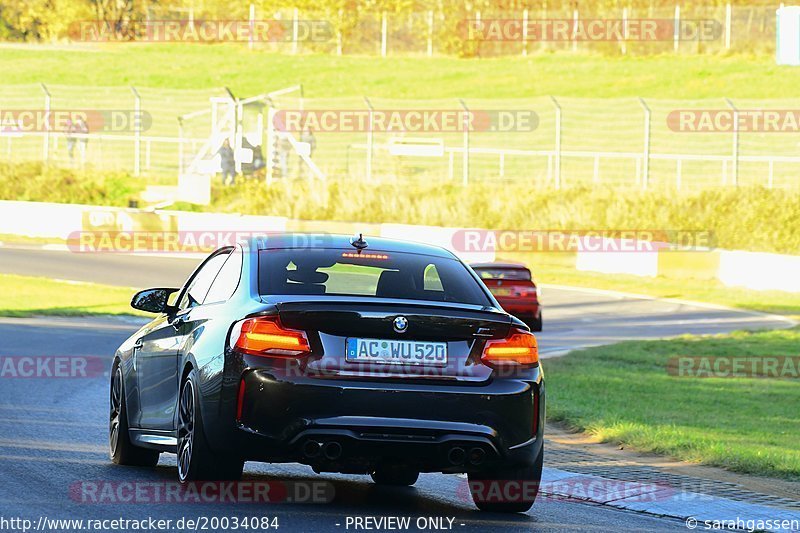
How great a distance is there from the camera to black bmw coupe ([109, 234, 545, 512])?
7.71m

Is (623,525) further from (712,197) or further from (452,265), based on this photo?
(712,197)

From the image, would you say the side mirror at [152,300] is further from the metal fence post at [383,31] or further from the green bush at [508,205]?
the metal fence post at [383,31]

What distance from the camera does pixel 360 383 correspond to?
7.71 meters

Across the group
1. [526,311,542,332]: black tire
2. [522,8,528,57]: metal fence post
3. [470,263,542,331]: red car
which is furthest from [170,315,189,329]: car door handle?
[522,8,528,57]: metal fence post

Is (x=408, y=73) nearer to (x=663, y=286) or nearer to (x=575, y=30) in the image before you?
(x=575, y=30)

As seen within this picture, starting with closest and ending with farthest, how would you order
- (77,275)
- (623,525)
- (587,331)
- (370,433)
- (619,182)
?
(370,433) → (623,525) → (587,331) → (77,275) → (619,182)

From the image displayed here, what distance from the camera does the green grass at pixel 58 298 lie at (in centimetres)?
2416

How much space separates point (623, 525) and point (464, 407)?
1.19 meters

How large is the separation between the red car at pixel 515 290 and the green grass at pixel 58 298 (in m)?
5.64

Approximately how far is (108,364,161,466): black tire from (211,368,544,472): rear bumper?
6.68 ft

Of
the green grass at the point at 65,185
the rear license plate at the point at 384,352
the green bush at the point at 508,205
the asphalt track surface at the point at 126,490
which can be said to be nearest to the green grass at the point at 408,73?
the green bush at the point at 508,205

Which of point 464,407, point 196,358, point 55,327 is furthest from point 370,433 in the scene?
point 55,327

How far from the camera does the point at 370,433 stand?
303 inches

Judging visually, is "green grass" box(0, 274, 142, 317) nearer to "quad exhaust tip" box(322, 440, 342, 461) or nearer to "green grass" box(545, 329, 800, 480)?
"green grass" box(545, 329, 800, 480)
